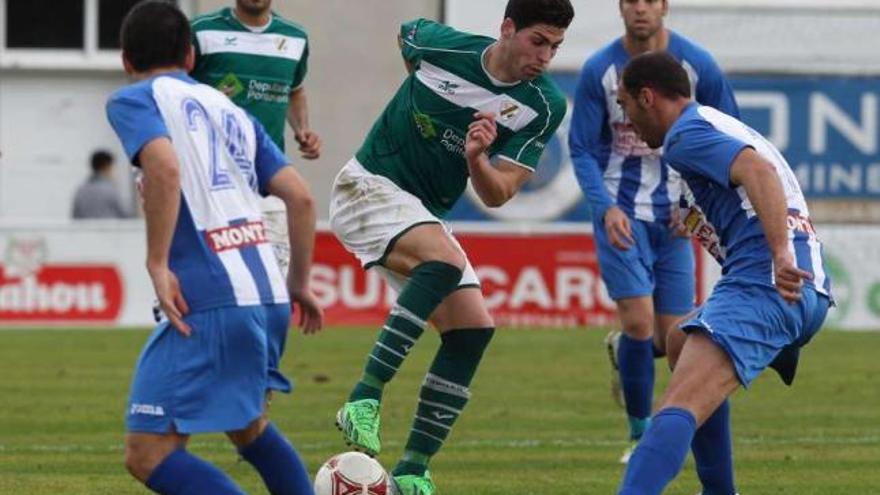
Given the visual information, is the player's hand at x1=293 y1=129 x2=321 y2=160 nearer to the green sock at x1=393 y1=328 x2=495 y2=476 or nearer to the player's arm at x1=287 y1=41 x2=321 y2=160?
the player's arm at x1=287 y1=41 x2=321 y2=160

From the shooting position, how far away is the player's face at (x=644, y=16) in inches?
439

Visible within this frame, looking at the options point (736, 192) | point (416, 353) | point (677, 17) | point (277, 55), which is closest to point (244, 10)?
point (277, 55)

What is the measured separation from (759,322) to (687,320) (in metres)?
0.29

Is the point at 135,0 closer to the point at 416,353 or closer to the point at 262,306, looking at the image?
the point at 416,353

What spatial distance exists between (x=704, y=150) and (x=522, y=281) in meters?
14.1

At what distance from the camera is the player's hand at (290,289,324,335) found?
25.1 feet

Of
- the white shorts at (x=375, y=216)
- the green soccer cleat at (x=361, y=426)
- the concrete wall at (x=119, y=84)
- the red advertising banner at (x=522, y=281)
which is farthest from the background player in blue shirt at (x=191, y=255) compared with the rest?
the concrete wall at (x=119, y=84)

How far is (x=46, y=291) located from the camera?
21703mm

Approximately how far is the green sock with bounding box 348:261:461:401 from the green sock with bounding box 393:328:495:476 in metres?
0.26

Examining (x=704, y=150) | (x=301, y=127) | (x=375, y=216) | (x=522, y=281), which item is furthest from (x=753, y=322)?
(x=522, y=281)

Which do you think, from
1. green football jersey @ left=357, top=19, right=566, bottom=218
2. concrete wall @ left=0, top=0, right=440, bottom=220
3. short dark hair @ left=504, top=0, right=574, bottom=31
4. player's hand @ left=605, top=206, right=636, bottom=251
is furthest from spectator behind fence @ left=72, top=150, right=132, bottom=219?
short dark hair @ left=504, top=0, right=574, bottom=31

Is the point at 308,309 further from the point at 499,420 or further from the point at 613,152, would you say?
the point at 499,420

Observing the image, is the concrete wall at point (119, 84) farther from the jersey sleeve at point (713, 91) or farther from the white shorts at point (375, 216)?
the white shorts at point (375, 216)

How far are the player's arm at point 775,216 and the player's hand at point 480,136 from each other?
1.14 metres
